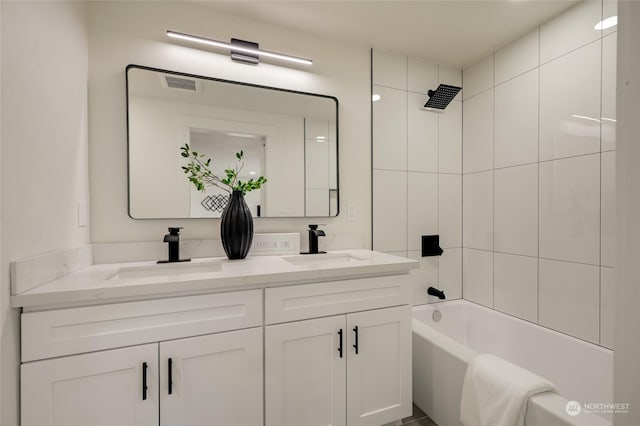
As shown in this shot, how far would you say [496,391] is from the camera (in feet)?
3.69

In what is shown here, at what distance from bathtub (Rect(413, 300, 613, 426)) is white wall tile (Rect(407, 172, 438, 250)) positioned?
0.54m

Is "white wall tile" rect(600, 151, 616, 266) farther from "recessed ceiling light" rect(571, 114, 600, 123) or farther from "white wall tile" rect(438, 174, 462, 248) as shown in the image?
"white wall tile" rect(438, 174, 462, 248)

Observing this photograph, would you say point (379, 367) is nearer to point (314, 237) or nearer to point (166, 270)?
point (314, 237)

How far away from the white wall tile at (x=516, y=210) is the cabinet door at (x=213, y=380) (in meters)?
1.73

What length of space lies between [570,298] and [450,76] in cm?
172

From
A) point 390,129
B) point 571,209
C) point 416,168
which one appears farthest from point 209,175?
point 571,209

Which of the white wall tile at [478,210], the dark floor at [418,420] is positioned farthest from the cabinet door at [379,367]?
the white wall tile at [478,210]

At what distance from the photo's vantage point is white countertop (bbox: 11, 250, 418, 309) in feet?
3.06

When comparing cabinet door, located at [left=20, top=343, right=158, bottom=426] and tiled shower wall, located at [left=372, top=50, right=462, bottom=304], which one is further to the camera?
tiled shower wall, located at [left=372, top=50, right=462, bottom=304]

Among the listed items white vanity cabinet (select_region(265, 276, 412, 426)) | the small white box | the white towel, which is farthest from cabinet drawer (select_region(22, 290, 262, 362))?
the white towel

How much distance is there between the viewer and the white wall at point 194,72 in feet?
4.74

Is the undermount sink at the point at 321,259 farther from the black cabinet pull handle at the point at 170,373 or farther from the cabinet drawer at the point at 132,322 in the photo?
the black cabinet pull handle at the point at 170,373

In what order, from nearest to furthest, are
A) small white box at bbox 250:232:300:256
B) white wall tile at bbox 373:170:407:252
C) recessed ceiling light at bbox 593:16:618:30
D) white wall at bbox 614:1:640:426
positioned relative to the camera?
white wall at bbox 614:1:640:426
recessed ceiling light at bbox 593:16:618:30
small white box at bbox 250:232:300:256
white wall tile at bbox 373:170:407:252

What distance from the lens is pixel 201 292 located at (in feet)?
3.60
